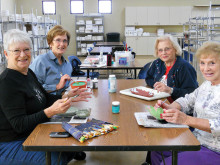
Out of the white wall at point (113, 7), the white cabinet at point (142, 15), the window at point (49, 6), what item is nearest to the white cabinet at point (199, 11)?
the white wall at point (113, 7)

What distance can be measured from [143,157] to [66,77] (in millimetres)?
1067

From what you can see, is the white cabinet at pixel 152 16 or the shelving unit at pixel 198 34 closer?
the shelving unit at pixel 198 34

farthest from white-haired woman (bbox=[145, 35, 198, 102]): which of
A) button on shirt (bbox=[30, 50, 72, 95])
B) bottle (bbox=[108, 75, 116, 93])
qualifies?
button on shirt (bbox=[30, 50, 72, 95])

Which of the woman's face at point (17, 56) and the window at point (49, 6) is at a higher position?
the window at point (49, 6)

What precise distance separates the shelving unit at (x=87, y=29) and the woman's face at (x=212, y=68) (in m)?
→ 9.70

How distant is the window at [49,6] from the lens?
11.4m

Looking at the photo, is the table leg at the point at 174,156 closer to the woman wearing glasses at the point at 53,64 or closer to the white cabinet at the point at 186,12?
the woman wearing glasses at the point at 53,64

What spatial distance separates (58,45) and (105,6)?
9284 millimetres

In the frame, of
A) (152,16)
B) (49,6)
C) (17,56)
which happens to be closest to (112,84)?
(17,56)

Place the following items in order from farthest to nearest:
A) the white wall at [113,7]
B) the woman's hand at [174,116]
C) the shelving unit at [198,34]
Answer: the white wall at [113,7] < the shelving unit at [198,34] < the woman's hand at [174,116]

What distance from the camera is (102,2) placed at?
1135 centimetres

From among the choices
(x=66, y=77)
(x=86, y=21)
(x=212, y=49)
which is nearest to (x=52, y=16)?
(x=86, y=21)

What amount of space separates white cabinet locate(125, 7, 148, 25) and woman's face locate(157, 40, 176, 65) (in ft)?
29.7

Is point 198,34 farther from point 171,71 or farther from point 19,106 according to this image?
point 19,106
